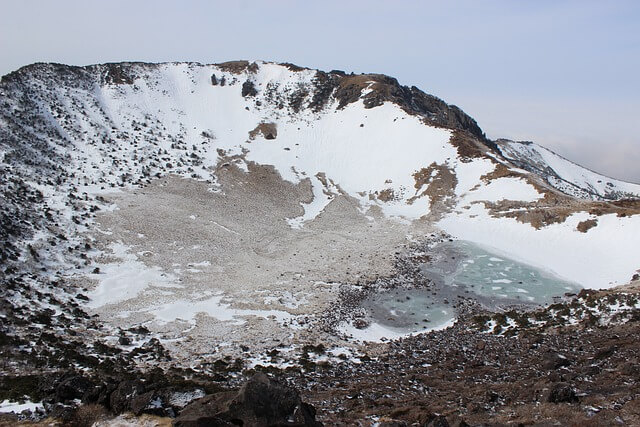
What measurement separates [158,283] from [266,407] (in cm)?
2679

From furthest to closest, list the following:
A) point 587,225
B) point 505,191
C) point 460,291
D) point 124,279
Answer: point 505,191, point 587,225, point 460,291, point 124,279

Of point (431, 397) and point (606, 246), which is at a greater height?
point (606, 246)

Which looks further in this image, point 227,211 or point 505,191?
point 505,191

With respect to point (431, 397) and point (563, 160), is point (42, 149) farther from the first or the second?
point (563, 160)

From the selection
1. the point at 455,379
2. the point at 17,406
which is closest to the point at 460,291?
the point at 455,379

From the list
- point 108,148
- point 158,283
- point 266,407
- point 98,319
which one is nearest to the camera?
point 266,407

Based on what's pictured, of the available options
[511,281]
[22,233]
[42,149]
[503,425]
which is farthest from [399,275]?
[42,149]

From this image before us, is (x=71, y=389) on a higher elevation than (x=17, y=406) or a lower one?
higher

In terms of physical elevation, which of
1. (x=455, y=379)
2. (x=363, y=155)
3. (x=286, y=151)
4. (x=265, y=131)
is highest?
(x=265, y=131)

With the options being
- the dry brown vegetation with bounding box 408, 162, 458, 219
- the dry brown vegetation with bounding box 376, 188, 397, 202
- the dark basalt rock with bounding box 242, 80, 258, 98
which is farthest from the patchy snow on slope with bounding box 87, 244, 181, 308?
the dark basalt rock with bounding box 242, 80, 258, 98

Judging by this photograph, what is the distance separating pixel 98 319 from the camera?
29.6 metres

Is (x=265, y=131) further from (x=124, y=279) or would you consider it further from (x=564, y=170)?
(x=564, y=170)

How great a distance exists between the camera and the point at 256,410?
11938 mm

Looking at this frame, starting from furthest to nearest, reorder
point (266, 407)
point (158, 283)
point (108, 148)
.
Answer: point (108, 148) < point (158, 283) < point (266, 407)
